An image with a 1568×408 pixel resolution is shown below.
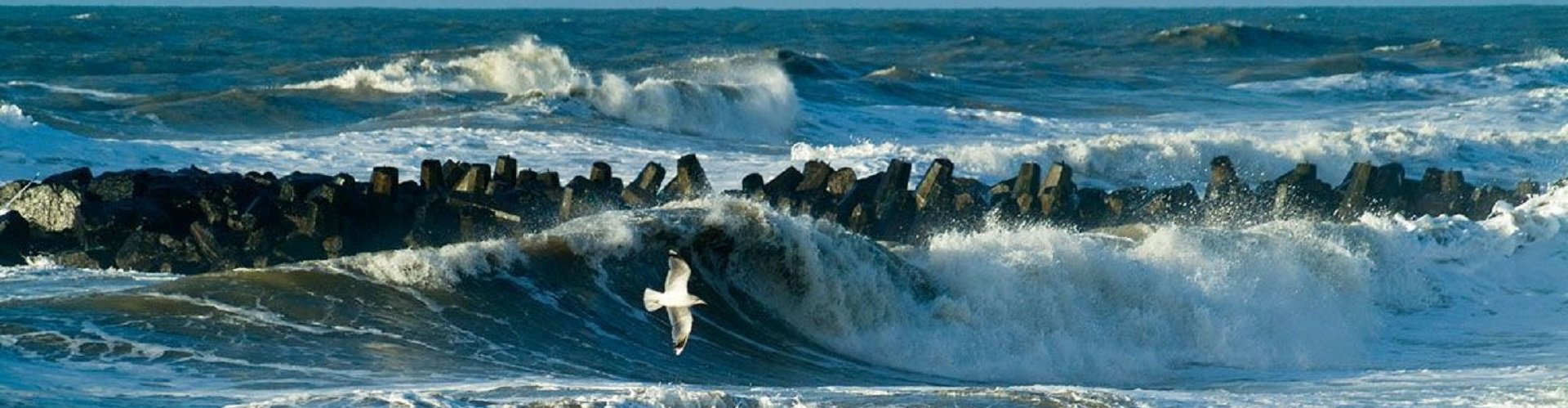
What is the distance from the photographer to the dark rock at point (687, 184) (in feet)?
55.2

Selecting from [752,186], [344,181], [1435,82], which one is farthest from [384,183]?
[1435,82]

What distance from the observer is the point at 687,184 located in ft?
55.7

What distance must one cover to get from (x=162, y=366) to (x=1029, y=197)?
8.92 m

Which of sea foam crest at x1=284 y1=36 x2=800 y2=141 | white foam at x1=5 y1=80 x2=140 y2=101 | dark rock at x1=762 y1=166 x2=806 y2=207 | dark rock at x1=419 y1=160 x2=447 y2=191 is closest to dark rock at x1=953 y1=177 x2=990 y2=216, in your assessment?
dark rock at x1=762 y1=166 x2=806 y2=207

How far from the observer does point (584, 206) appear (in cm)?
1614

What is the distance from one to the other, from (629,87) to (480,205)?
53.9ft

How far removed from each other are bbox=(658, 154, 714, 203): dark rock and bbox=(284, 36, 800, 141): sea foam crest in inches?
525

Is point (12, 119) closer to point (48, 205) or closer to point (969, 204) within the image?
point (48, 205)

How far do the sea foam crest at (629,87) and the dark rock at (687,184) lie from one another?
13.3m

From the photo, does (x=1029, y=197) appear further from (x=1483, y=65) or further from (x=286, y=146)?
(x=1483, y=65)

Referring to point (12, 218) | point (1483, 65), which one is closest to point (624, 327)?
point (12, 218)

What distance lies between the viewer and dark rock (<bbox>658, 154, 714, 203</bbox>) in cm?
1683

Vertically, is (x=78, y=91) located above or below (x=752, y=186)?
below

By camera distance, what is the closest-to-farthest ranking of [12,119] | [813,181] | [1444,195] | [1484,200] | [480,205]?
[480,205] → [813,181] → [1484,200] → [1444,195] → [12,119]
